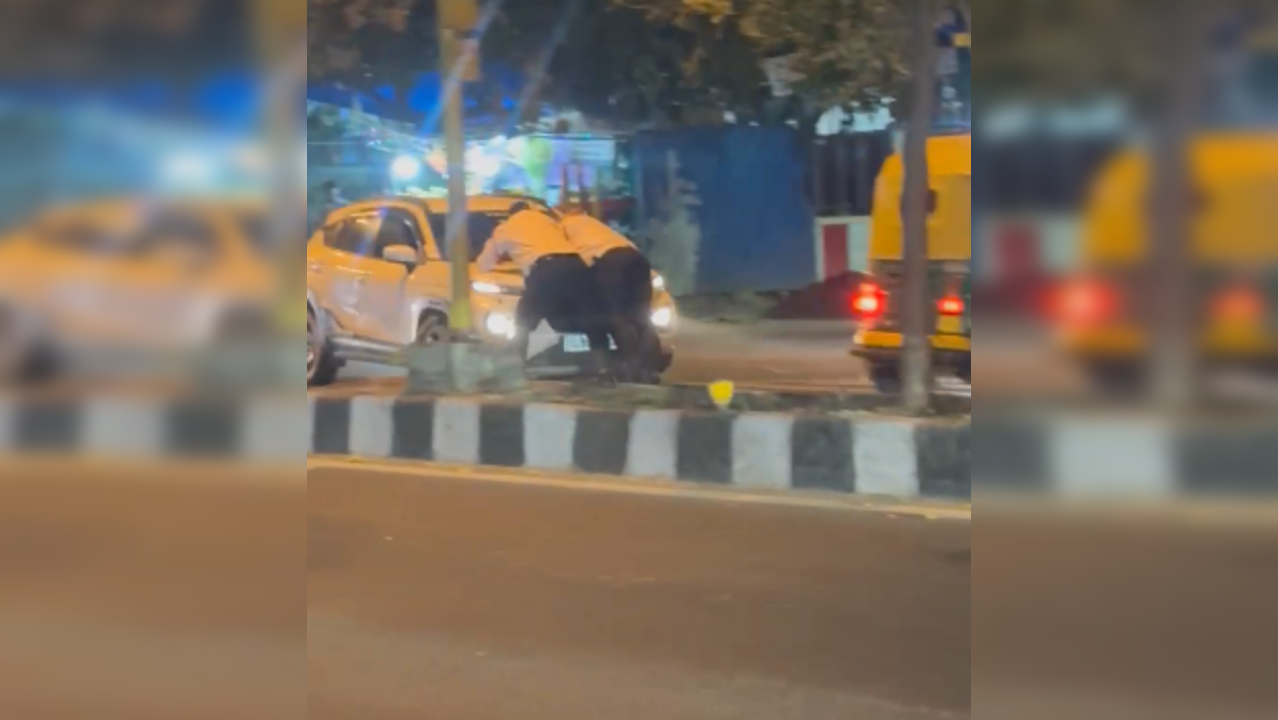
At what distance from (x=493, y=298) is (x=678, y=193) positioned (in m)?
7.06

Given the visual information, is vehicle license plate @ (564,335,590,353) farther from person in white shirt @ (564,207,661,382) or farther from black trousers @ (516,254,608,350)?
person in white shirt @ (564,207,661,382)

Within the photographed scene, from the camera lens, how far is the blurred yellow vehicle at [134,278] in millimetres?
2123

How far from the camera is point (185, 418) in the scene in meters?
2.31

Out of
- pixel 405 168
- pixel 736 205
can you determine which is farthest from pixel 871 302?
pixel 736 205

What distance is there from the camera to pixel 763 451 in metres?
6.36

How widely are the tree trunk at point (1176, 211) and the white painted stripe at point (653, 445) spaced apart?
474 centimetres

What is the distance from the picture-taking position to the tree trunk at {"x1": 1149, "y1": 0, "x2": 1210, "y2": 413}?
69.2 inches

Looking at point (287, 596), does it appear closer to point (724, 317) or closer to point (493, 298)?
point (493, 298)

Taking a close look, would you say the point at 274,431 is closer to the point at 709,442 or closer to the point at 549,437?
the point at 709,442

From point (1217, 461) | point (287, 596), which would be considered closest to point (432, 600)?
point (287, 596)

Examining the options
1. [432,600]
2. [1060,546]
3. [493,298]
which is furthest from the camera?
[493,298]

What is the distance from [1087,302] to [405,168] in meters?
9.57

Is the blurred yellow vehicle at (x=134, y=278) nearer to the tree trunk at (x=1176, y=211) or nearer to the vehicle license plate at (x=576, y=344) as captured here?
the tree trunk at (x=1176, y=211)

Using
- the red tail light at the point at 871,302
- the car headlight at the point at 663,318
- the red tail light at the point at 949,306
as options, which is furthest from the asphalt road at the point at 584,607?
the car headlight at the point at 663,318
